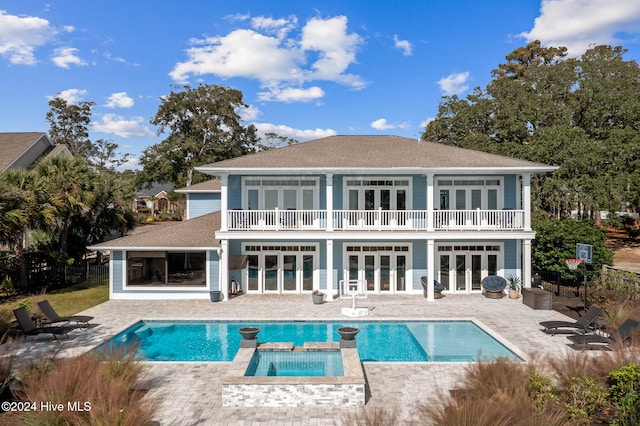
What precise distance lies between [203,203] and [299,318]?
39.5 ft

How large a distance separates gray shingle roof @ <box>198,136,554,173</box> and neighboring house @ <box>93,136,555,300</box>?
11 cm

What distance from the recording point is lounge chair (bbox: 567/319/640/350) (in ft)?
Result: 35.6

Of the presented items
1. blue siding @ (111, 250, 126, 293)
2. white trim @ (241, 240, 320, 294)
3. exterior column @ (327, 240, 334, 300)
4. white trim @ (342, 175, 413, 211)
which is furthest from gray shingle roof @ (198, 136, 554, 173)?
blue siding @ (111, 250, 126, 293)

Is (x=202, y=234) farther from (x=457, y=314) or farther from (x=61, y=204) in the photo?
(x=457, y=314)

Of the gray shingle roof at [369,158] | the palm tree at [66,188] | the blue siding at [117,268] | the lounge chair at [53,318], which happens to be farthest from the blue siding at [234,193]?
the lounge chair at [53,318]

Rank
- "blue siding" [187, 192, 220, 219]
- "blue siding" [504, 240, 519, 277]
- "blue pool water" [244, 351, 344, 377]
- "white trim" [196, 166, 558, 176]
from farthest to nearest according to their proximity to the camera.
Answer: "blue siding" [187, 192, 220, 219], "blue siding" [504, 240, 519, 277], "white trim" [196, 166, 558, 176], "blue pool water" [244, 351, 344, 377]

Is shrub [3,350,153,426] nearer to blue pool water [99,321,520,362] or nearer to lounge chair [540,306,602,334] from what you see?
blue pool water [99,321,520,362]

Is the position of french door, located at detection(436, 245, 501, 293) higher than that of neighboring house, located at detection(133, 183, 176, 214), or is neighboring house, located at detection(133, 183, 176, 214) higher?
neighboring house, located at detection(133, 183, 176, 214)

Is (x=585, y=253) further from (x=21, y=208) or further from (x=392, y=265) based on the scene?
(x=21, y=208)

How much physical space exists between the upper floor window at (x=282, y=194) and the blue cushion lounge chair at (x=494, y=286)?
361 inches

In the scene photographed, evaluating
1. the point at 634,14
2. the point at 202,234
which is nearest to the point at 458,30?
the point at 634,14

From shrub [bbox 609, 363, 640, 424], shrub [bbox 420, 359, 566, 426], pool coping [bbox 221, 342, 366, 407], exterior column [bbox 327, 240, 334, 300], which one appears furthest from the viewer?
exterior column [bbox 327, 240, 334, 300]

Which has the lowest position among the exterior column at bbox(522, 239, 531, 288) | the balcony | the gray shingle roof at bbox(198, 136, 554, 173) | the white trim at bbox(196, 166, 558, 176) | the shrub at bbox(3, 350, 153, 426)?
the shrub at bbox(3, 350, 153, 426)

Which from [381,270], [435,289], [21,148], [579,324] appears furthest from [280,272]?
[21,148]
